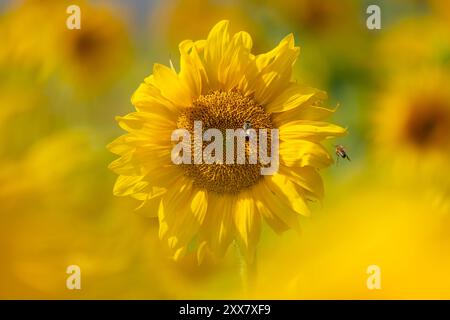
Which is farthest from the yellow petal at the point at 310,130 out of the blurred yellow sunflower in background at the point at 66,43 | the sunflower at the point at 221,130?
the blurred yellow sunflower in background at the point at 66,43

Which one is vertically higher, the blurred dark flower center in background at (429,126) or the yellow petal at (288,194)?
the blurred dark flower center in background at (429,126)

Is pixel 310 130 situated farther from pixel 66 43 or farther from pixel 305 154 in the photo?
pixel 66 43

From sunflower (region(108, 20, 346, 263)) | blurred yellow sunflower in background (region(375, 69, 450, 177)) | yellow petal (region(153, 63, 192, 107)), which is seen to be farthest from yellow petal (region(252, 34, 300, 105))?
blurred yellow sunflower in background (region(375, 69, 450, 177))

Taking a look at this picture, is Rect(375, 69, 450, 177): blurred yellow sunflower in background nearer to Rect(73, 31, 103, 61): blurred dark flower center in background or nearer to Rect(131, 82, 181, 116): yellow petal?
Rect(131, 82, 181, 116): yellow petal

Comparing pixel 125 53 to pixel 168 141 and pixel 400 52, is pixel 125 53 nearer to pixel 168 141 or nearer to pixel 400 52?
pixel 168 141

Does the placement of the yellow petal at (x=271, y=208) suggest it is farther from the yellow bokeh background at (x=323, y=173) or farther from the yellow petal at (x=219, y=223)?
the yellow bokeh background at (x=323, y=173)

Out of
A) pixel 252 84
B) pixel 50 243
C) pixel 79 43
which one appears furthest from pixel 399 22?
pixel 50 243
